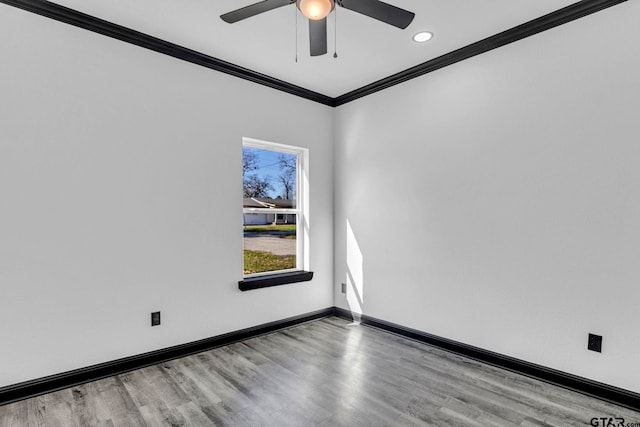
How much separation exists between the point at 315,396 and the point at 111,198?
2099 millimetres

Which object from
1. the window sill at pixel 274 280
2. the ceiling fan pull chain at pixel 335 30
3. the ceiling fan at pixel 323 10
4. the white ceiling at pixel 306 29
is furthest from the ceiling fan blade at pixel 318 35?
the window sill at pixel 274 280

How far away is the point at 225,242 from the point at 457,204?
7.13ft

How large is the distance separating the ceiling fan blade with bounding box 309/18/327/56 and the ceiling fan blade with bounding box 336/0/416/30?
180 millimetres

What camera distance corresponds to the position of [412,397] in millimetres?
2316

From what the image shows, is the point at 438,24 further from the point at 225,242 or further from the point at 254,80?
the point at 225,242

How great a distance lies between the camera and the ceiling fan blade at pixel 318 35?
200cm

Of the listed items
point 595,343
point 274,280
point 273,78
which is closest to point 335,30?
point 273,78

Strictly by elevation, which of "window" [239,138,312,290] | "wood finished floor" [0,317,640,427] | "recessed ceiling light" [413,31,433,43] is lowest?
"wood finished floor" [0,317,640,427]

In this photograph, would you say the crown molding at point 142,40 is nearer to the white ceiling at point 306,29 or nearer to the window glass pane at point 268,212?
the white ceiling at point 306,29

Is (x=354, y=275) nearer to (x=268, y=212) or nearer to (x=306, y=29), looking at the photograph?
(x=268, y=212)

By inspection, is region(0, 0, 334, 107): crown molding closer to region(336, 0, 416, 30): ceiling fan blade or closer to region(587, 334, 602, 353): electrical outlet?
region(336, 0, 416, 30): ceiling fan blade

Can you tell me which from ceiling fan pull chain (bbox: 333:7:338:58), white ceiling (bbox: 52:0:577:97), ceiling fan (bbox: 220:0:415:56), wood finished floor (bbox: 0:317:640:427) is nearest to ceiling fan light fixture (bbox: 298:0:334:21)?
ceiling fan (bbox: 220:0:415:56)

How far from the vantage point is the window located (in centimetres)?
356

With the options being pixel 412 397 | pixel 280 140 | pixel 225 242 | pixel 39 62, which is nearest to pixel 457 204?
pixel 412 397
